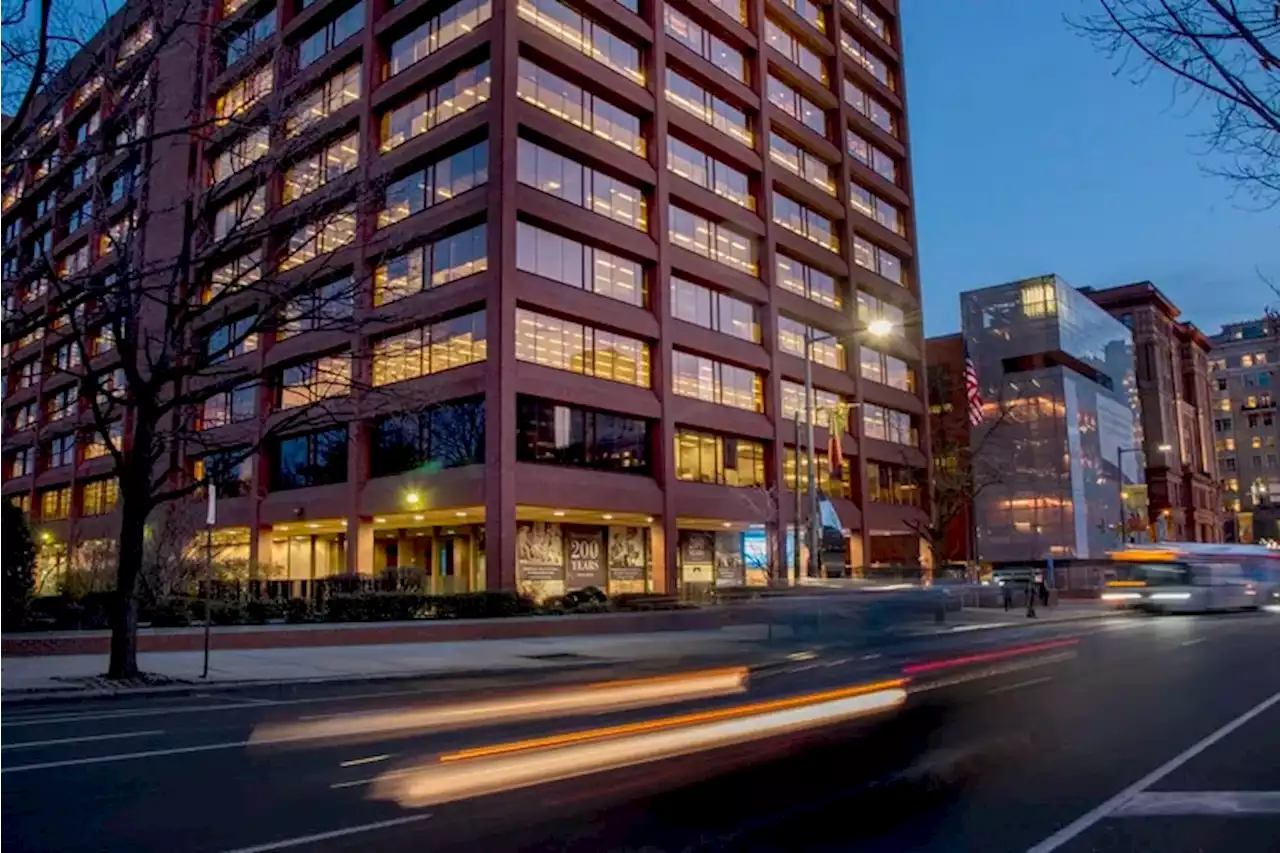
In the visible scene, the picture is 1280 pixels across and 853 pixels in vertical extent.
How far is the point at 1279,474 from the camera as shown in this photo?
14200cm

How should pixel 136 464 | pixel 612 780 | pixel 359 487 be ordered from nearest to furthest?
pixel 612 780 < pixel 136 464 < pixel 359 487

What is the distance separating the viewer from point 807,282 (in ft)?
183

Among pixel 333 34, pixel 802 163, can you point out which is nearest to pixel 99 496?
pixel 333 34

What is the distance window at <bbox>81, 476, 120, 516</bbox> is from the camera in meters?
58.1

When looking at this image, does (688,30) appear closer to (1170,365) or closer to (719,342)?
(719,342)

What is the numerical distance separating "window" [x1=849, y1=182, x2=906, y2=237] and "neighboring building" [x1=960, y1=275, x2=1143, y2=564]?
58.2 ft

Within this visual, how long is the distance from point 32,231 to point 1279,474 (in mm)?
159649

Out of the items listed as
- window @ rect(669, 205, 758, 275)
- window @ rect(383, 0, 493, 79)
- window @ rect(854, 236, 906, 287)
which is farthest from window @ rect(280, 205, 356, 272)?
window @ rect(854, 236, 906, 287)

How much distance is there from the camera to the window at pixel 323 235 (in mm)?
18859

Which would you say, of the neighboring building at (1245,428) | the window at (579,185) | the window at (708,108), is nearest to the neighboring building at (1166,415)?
the neighboring building at (1245,428)

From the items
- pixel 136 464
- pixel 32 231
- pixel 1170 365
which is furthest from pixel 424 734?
pixel 1170 365

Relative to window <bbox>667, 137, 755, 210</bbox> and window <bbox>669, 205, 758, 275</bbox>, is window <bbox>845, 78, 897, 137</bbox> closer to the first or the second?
window <bbox>667, 137, 755, 210</bbox>

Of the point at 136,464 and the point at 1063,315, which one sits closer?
the point at 136,464

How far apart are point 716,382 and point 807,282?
11.4m
